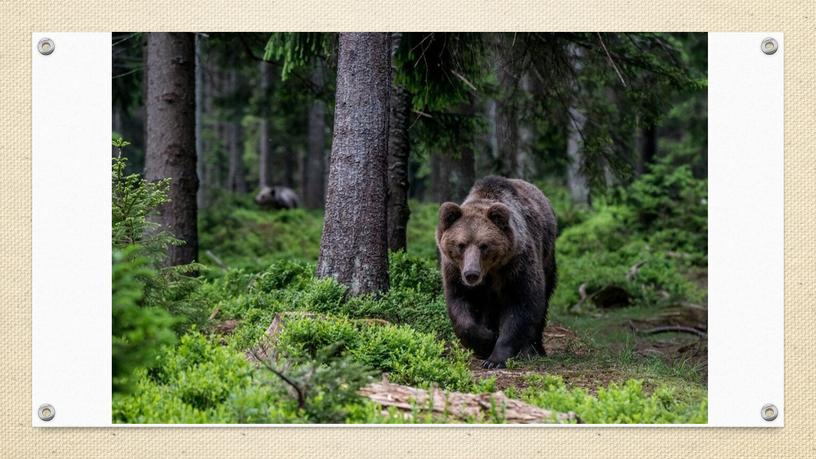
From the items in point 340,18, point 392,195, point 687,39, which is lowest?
point 392,195

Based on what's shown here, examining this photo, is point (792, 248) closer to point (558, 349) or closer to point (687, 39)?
point (558, 349)

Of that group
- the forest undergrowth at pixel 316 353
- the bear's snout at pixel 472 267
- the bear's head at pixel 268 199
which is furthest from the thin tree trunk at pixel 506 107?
the bear's head at pixel 268 199

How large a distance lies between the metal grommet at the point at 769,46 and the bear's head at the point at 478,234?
2.48 meters

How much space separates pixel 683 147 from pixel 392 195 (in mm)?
13735

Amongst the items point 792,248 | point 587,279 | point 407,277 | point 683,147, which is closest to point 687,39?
point 683,147

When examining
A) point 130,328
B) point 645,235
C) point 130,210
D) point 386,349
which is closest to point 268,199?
point 645,235

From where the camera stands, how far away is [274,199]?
22.0m

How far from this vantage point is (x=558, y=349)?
27.7ft

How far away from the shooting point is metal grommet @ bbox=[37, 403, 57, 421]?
16.8 ft

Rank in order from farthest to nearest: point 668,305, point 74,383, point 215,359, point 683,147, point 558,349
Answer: point 683,147
point 668,305
point 558,349
point 215,359
point 74,383

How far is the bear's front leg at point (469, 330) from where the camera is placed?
7160mm

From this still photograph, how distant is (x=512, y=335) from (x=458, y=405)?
219cm

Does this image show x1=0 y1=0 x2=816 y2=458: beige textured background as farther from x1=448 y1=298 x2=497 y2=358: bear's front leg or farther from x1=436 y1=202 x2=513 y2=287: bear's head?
x1=448 y1=298 x2=497 y2=358: bear's front leg

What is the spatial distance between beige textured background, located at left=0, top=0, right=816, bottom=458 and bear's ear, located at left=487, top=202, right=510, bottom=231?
6.44 feet
